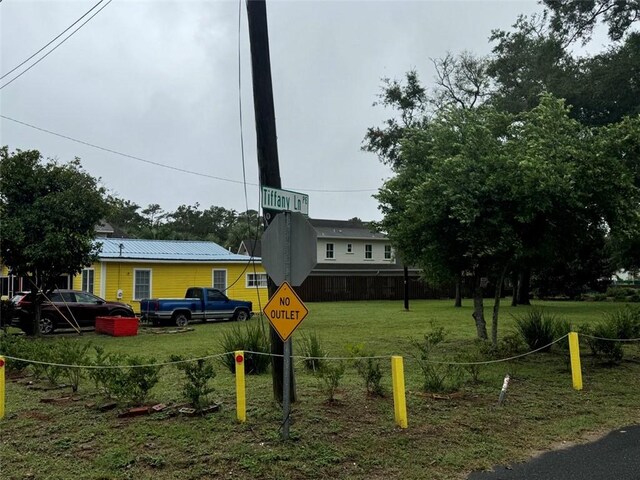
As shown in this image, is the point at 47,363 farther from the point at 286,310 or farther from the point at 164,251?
the point at 164,251

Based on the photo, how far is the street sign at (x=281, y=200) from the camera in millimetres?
6168

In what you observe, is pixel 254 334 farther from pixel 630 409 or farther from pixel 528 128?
pixel 528 128

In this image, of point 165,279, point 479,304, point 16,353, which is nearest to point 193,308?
point 165,279

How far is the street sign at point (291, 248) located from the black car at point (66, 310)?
15.2 metres

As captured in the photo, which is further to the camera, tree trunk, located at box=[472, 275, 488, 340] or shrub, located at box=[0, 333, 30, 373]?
tree trunk, located at box=[472, 275, 488, 340]

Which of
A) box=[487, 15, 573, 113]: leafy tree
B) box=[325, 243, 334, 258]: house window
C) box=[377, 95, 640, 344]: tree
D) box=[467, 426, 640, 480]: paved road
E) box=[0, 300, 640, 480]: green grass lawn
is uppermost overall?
box=[487, 15, 573, 113]: leafy tree

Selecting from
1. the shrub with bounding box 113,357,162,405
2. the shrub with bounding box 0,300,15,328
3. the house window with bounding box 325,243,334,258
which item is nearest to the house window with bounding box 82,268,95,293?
the shrub with bounding box 0,300,15,328

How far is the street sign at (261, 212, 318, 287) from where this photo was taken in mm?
5922

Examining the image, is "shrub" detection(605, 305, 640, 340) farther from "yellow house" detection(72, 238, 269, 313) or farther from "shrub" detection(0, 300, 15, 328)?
"shrub" detection(0, 300, 15, 328)

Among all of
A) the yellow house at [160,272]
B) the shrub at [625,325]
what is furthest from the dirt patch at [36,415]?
the yellow house at [160,272]

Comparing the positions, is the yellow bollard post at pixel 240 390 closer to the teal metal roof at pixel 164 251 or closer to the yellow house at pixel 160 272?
the yellow house at pixel 160 272

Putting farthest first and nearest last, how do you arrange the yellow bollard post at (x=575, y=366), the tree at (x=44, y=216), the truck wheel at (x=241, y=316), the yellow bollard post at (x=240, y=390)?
the truck wheel at (x=241, y=316), the tree at (x=44, y=216), the yellow bollard post at (x=575, y=366), the yellow bollard post at (x=240, y=390)

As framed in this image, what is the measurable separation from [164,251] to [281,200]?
74.6 ft

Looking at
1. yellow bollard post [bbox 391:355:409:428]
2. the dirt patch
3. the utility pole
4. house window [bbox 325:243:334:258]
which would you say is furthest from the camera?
house window [bbox 325:243:334:258]
